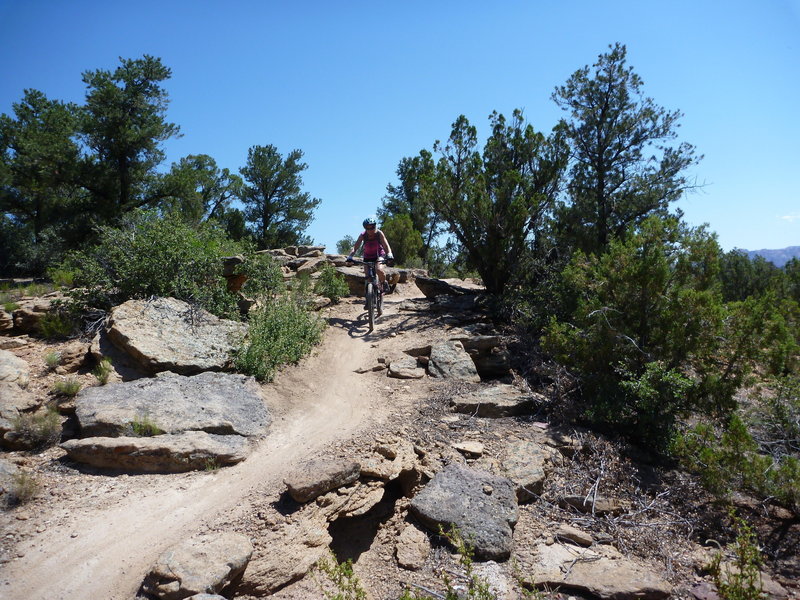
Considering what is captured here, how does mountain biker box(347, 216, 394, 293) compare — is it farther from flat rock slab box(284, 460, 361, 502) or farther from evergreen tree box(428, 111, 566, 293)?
flat rock slab box(284, 460, 361, 502)

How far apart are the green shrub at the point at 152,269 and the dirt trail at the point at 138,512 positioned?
2.49 meters

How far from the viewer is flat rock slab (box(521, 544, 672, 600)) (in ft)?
11.8

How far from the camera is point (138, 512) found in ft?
12.9

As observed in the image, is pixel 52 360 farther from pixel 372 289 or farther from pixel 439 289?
pixel 439 289

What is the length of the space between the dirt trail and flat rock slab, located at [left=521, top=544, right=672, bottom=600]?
2.37 meters

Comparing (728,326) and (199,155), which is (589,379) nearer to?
(728,326)

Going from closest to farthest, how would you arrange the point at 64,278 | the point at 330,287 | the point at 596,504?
the point at 596,504 → the point at 64,278 → the point at 330,287

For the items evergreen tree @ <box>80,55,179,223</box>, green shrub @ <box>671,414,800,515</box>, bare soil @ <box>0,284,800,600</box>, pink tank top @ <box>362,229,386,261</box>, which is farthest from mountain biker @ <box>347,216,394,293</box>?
evergreen tree @ <box>80,55,179,223</box>

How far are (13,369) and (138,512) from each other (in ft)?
10.2

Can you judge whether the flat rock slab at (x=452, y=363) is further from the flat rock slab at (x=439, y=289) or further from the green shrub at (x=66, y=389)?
the green shrub at (x=66, y=389)

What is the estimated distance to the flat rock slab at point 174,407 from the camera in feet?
16.0

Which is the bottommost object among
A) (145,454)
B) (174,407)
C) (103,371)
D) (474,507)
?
(474,507)

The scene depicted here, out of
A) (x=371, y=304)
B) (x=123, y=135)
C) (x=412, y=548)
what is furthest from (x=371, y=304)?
(x=123, y=135)

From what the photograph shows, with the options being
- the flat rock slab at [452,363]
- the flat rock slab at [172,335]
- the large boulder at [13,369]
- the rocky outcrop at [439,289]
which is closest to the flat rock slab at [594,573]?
the flat rock slab at [452,363]
